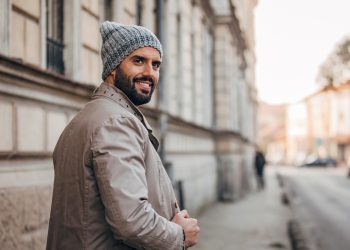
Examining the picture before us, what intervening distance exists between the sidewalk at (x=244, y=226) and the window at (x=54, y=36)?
4.02 m

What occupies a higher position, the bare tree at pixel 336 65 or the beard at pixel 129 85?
the bare tree at pixel 336 65

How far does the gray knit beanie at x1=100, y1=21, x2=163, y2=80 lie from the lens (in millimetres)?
2295

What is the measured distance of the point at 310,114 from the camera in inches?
3366

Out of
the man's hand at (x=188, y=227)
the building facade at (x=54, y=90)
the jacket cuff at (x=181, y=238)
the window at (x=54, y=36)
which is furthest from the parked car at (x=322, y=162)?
the jacket cuff at (x=181, y=238)

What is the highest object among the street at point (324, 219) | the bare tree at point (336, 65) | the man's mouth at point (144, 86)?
the bare tree at point (336, 65)

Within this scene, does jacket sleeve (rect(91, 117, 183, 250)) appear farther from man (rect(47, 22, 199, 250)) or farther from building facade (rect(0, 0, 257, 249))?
building facade (rect(0, 0, 257, 249))

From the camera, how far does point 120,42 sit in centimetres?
230

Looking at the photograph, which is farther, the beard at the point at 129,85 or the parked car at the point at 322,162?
the parked car at the point at 322,162

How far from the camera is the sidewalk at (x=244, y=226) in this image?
898cm

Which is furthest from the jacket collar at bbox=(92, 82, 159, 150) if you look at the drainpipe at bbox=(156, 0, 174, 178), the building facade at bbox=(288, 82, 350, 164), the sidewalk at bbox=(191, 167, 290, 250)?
the building facade at bbox=(288, 82, 350, 164)

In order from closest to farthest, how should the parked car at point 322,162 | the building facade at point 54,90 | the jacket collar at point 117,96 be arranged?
the jacket collar at point 117,96 < the building facade at point 54,90 < the parked car at point 322,162

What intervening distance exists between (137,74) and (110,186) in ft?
1.75

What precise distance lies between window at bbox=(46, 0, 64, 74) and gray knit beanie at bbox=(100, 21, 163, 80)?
11.2ft

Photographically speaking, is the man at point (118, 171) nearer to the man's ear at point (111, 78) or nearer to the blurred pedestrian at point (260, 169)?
the man's ear at point (111, 78)
